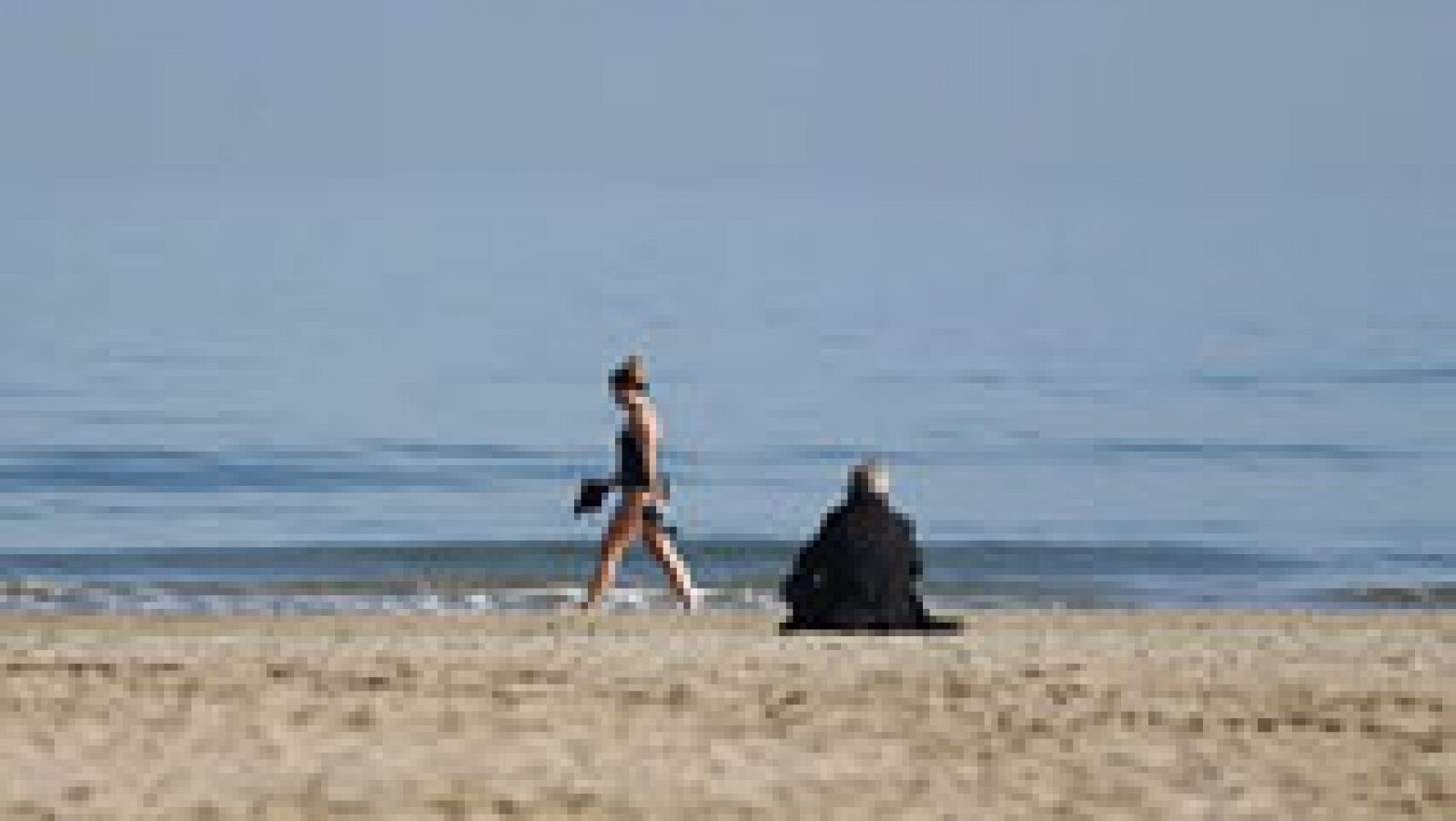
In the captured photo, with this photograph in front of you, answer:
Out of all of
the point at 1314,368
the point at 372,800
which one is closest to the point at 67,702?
the point at 372,800

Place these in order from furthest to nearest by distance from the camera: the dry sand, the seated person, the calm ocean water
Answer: the calm ocean water, the seated person, the dry sand

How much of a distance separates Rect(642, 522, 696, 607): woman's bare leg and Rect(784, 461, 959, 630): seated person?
7.82 feet

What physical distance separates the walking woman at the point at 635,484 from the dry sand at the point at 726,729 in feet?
7.96

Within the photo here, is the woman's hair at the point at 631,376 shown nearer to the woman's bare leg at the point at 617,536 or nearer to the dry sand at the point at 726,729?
the woman's bare leg at the point at 617,536

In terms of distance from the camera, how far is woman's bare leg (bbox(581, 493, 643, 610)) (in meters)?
21.3

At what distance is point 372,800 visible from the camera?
13469 millimetres

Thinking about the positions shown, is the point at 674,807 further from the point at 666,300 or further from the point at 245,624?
the point at 666,300

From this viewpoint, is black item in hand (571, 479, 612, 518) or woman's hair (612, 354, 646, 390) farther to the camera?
black item in hand (571, 479, 612, 518)

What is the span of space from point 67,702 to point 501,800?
268 centimetres

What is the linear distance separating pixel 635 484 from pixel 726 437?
1320 inches

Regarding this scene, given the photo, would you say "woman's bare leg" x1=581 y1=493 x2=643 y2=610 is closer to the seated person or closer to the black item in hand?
the black item in hand

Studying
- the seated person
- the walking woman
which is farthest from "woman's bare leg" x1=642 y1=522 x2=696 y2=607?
the seated person

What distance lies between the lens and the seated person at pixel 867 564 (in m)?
19.0

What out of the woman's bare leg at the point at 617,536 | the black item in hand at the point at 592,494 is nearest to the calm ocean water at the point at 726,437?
the woman's bare leg at the point at 617,536
